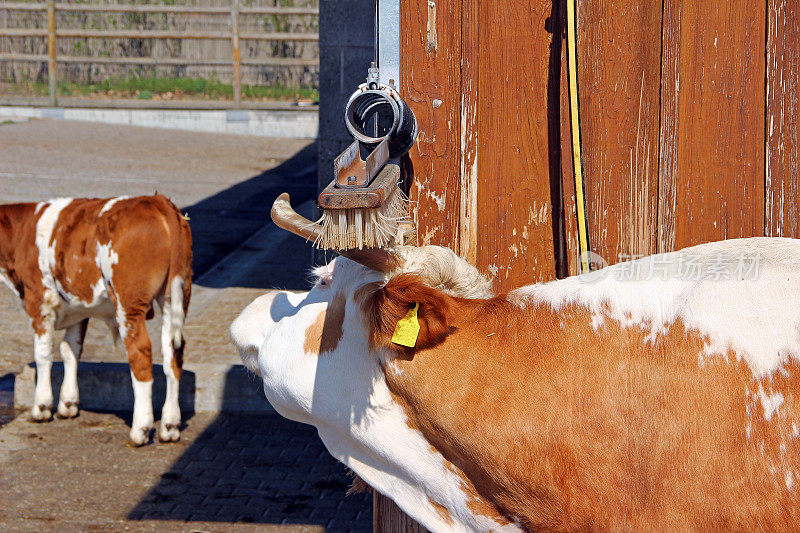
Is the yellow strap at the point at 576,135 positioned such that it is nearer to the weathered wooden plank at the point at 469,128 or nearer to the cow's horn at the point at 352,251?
the weathered wooden plank at the point at 469,128

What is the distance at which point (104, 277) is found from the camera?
5480 mm

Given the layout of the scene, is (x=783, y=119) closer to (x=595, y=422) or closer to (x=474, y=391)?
(x=595, y=422)

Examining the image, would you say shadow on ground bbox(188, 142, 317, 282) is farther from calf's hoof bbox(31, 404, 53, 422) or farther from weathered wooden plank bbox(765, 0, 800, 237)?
weathered wooden plank bbox(765, 0, 800, 237)

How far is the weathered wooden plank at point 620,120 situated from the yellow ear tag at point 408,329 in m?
1.09

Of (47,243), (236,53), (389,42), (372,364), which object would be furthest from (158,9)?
(372,364)

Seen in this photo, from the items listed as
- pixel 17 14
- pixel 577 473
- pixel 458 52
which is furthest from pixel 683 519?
pixel 17 14

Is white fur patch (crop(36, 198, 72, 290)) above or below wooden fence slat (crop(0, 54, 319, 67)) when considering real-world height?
below

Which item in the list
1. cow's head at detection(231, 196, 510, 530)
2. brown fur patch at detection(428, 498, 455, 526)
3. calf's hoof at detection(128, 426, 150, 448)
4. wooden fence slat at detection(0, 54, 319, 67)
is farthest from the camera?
wooden fence slat at detection(0, 54, 319, 67)

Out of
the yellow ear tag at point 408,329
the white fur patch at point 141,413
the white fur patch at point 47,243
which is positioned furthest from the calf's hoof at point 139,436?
the yellow ear tag at point 408,329

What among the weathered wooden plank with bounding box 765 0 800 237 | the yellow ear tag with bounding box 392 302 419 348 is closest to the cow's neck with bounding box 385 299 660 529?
the yellow ear tag with bounding box 392 302 419 348

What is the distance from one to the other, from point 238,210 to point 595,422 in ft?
34.2

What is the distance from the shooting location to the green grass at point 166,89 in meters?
20.9

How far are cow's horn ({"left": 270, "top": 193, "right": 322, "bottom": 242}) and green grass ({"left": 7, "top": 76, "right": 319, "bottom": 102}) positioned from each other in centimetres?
1882

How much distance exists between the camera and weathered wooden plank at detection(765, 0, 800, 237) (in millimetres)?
2807
